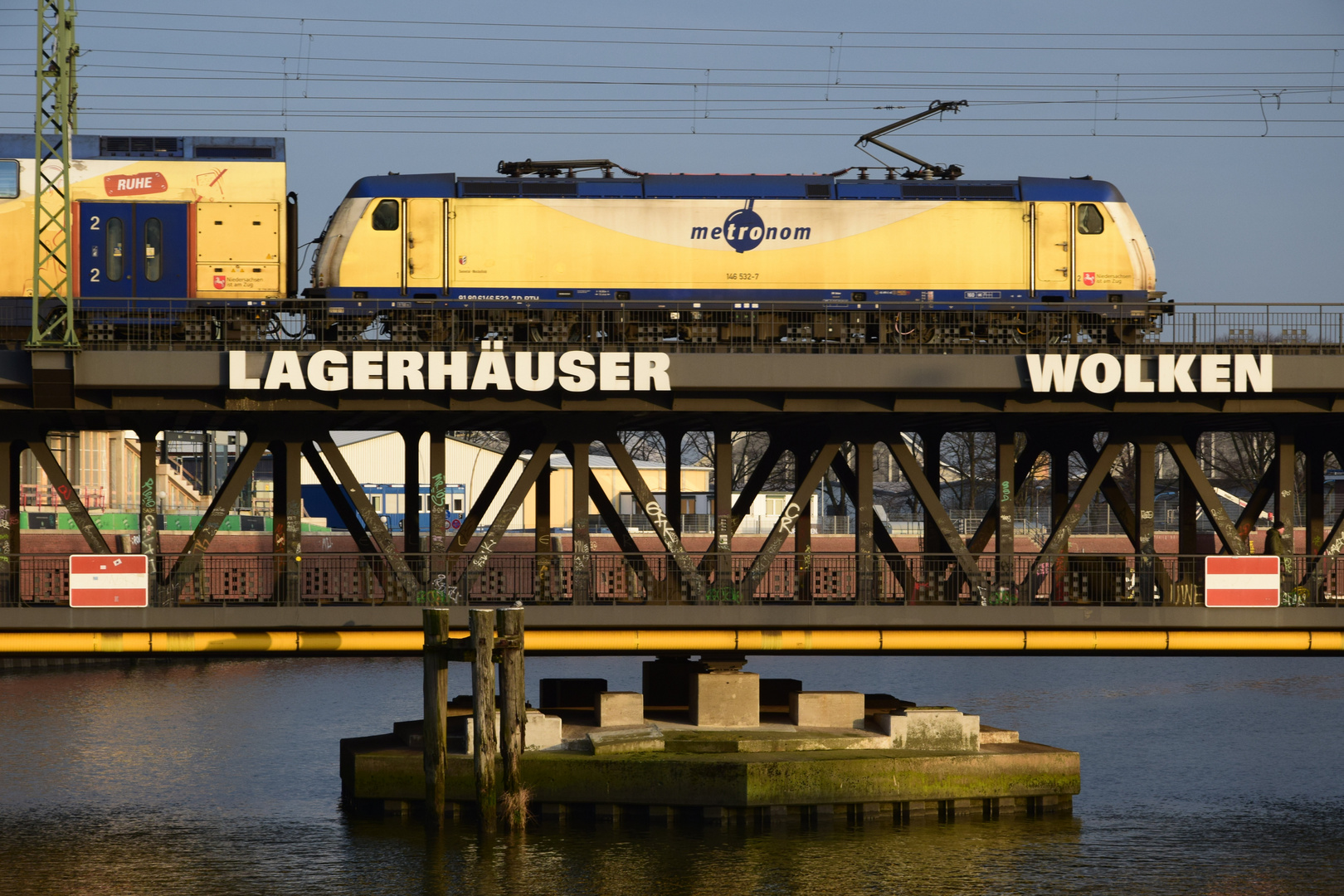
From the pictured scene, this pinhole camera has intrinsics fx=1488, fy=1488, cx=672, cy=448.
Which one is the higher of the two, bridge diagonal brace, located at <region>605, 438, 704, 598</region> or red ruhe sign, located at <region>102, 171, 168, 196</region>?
red ruhe sign, located at <region>102, 171, 168, 196</region>

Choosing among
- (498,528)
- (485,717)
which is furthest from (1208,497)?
(485,717)

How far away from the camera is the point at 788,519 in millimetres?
29875

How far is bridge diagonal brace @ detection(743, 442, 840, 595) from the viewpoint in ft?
94.6

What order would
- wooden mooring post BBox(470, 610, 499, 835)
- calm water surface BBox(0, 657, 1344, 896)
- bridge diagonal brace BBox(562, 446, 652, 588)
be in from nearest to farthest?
calm water surface BBox(0, 657, 1344, 896)
wooden mooring post BBox(470, 610, 499, 835)
bridge diagonal brace BBox(562, 446, 652, 588)

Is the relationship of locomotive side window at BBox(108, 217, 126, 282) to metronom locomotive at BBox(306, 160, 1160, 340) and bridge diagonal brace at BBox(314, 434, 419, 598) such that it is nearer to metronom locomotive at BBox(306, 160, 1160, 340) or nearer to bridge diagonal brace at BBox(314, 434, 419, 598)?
metronom locomotive at BBox(306, 160, 1160, 340)

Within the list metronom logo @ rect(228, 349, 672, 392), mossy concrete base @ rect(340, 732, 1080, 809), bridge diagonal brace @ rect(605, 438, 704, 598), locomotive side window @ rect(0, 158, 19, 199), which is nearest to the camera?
metronom logo @ rect(228, 349, 672, 392)

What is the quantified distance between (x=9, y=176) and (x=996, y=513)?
24.4 metres

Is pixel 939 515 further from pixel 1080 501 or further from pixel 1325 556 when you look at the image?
pixel 1325 556

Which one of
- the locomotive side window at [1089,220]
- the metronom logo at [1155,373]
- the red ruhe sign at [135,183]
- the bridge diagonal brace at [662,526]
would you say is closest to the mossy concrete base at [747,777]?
the bridge diagonal brace at [662,526]

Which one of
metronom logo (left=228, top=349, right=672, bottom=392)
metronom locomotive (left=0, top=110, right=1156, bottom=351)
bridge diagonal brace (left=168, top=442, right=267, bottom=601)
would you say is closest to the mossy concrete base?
bridge diagonal brace (left=168, top=442, right=267, bottom=601)

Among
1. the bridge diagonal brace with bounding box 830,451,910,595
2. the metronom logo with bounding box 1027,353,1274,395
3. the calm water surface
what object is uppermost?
the metronom logo with bounding box 1027,353,1274,395

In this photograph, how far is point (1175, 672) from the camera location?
217 feet

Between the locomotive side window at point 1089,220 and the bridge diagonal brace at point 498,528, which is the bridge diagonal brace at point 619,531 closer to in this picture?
the bridge diagonal brace at point 498,528

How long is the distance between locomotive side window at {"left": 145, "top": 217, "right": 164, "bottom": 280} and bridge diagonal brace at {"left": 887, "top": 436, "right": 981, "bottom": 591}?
17.7 metres
